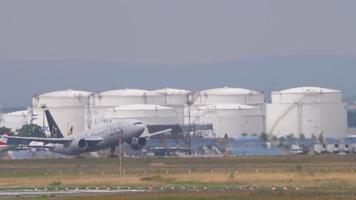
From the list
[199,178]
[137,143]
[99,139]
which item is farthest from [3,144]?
[199,178]

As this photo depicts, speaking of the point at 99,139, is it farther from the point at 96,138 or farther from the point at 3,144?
the point at 3,144

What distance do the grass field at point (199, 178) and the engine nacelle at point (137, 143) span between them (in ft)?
68.8

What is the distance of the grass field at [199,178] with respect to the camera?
64250 millimetres

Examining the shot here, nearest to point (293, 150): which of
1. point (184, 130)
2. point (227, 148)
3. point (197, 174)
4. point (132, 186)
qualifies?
point (227, 148)

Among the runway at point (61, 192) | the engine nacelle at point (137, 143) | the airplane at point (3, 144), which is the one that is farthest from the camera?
the airplane at point (3, 144)

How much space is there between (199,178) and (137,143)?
58.1 metres

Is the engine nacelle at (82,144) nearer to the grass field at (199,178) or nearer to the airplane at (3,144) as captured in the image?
the grass field at (199,178)

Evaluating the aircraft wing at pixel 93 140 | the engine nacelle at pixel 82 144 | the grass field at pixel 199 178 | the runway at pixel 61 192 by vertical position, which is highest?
the aircraft wing at pixel 93 140

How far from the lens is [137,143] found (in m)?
141

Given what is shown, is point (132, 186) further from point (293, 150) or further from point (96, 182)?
point (293, 150)

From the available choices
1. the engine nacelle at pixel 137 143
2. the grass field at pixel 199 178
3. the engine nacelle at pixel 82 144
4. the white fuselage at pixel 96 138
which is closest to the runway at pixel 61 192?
the grass field at pixel 199 178

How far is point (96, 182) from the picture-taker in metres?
80.7

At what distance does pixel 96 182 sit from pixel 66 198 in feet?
61.3

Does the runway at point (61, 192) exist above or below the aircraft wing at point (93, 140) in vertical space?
below
